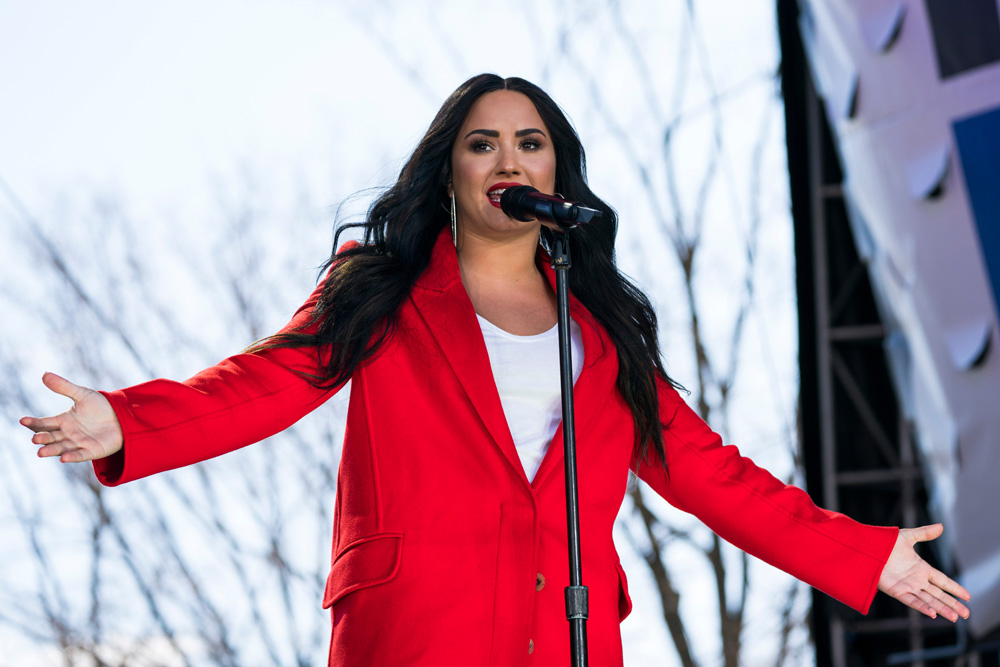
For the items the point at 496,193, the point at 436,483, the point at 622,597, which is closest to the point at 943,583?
the point at 622,597

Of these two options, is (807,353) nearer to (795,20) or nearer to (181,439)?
(795,20)

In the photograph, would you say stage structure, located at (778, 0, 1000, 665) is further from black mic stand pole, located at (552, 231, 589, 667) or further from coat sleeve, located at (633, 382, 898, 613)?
black mic stand pole, located at (552, 231, 589, 667)

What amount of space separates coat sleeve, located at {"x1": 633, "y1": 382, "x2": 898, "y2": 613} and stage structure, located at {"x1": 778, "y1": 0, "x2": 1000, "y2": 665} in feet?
6.55

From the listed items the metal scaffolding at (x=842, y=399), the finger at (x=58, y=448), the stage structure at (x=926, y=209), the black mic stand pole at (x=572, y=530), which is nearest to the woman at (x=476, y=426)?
the finger at (x=58, y=448)

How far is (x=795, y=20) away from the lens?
4.71 meters

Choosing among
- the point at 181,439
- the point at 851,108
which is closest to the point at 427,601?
the point at 181,439

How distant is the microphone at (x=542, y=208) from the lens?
1.72 meters

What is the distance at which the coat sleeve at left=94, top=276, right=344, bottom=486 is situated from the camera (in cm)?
166

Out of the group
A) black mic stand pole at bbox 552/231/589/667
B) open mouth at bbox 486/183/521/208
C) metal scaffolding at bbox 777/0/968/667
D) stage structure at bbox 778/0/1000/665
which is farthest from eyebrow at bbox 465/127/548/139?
metal scaffolding at bbox 777/0/968/667

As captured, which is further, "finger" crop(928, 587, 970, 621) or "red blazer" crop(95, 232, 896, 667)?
"finger" crop(928, 587, 970, 621)

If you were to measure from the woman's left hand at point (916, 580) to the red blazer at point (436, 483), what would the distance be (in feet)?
0.11

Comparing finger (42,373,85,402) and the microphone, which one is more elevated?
the microphone

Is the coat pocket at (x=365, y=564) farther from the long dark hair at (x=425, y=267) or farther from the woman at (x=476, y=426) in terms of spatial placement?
the long dark hair at (x=425, y=267)

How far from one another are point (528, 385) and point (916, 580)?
81 centimetres
